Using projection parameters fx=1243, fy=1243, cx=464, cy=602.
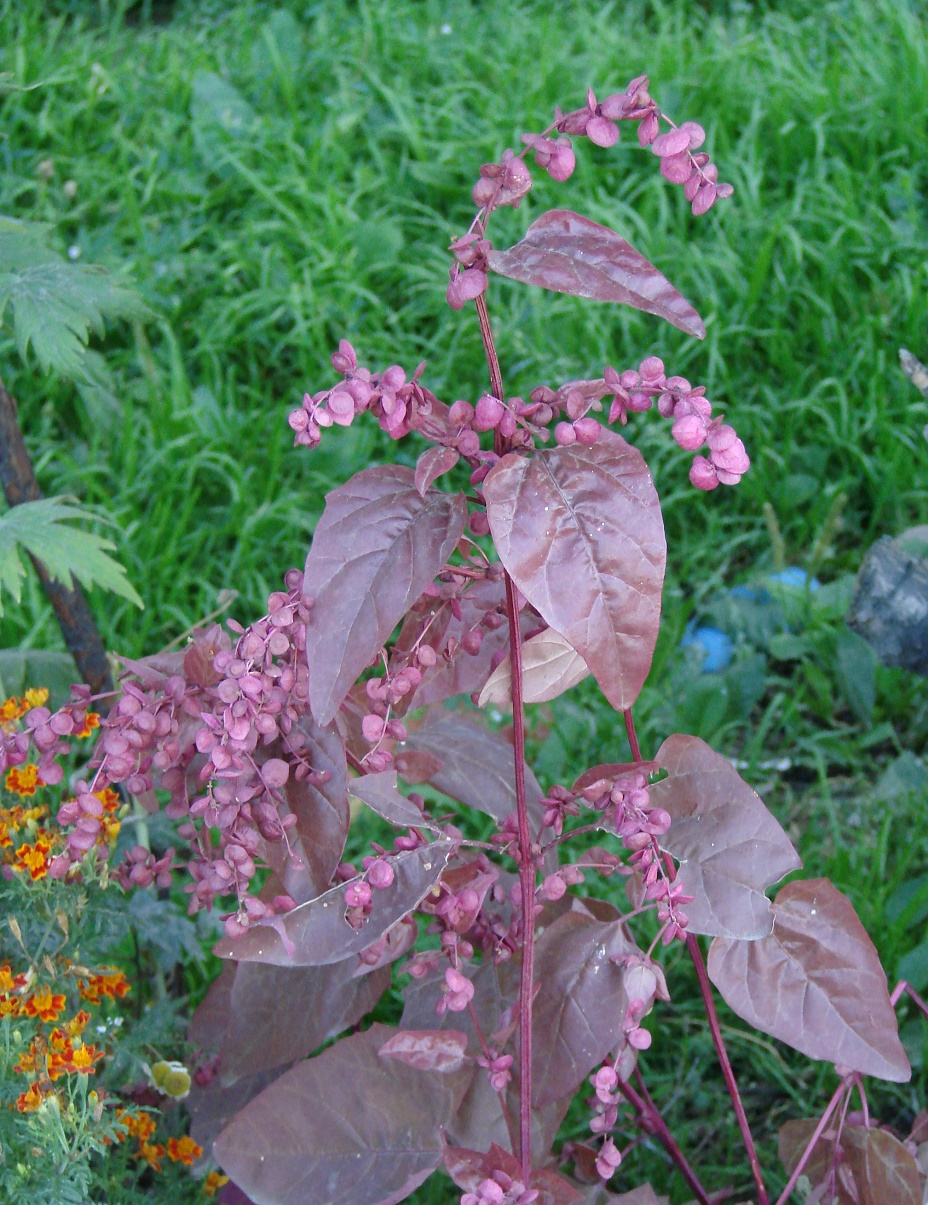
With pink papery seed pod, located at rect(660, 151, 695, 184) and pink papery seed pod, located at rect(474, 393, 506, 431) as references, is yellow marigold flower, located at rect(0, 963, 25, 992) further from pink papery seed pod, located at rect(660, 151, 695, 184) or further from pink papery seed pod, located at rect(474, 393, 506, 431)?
pink papery seed pod, located at rect(660, 151, 695, 184)

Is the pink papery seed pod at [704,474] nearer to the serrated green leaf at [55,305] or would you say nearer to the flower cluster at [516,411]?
the flower cluster at [516,411]

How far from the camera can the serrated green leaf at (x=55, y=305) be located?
4.49 ft

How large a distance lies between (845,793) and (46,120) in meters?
2.56

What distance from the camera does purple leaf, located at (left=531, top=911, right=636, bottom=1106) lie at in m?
1.03

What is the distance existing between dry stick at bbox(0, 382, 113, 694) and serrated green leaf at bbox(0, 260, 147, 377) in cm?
9

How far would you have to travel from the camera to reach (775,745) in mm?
2191

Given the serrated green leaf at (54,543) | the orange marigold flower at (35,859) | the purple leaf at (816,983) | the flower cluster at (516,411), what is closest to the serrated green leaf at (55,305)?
the serrated green leaf at (54,543)

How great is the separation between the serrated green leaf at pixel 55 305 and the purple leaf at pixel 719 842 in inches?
32.9

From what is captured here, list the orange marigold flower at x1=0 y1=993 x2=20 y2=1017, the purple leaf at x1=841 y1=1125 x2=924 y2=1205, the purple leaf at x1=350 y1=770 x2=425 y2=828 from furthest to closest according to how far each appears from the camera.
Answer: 1. the orange marigold flower at x1=0 y1=993 x2=20 y2=1017
2. the purple leaf at x1=841 y1=1125 x2=924 y2=1205
3. the purple leaf at x1=350 y1=770 x2=425 y2=828

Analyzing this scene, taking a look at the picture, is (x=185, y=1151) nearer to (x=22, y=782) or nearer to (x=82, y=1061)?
(x=82, y=1061)

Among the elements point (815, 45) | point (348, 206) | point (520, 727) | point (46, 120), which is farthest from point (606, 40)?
point (520, 727)

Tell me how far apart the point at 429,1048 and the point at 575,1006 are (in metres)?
0.14

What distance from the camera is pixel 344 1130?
3.51ft

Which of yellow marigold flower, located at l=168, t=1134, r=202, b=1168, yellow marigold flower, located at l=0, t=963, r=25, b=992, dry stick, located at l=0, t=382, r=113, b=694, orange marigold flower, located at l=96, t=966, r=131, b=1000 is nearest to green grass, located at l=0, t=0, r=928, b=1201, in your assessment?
dry stick, located at l=0, t=382, r=113, b=694
